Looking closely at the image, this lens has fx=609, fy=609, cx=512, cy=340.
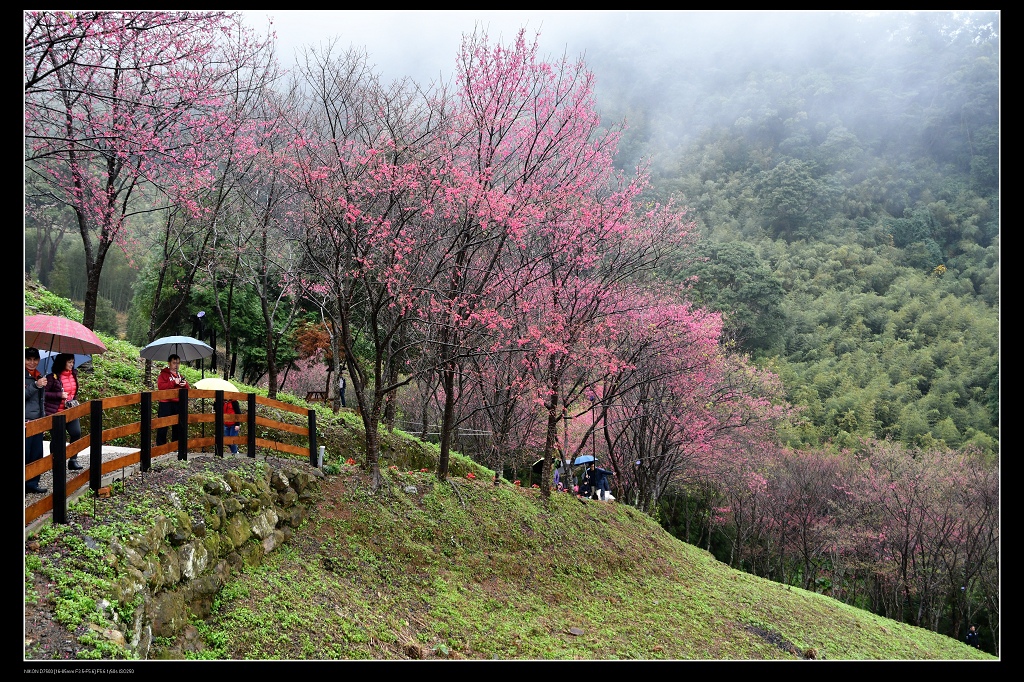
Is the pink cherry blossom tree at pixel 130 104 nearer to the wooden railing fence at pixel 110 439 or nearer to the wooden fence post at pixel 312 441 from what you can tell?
the wooden railing fence at pixel 110 439

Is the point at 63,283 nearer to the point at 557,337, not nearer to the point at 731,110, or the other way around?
the point at 557,337

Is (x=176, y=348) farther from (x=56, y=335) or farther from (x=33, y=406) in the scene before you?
(x=33, y=406)

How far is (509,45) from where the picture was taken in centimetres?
993

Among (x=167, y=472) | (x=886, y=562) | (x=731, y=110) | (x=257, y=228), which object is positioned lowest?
(x=886, y=562)

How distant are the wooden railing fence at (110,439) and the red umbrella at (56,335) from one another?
4.32ft

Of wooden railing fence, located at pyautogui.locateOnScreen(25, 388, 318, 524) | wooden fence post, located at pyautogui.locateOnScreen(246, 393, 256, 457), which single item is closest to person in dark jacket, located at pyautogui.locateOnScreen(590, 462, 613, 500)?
wooden railing fence, located at pyautogui.locateOnScreen(25, 388, 318, 524)

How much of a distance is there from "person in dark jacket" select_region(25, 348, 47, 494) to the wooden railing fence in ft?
1.17

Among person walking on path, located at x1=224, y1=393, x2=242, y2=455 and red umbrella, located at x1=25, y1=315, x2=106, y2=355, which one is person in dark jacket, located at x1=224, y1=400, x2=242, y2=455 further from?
red umbrella, located at x1=25, y1=315, x2=106, y2=355

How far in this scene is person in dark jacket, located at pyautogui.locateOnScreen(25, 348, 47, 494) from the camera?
5.48 meters

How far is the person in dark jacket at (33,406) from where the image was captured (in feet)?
18.0

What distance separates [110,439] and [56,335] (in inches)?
75.7

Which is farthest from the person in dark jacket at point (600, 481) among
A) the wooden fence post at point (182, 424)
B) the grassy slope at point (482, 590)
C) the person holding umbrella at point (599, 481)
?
the wooden fence post at point (182, 424)
